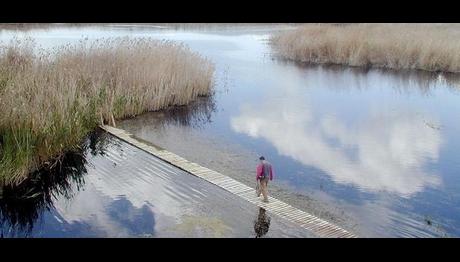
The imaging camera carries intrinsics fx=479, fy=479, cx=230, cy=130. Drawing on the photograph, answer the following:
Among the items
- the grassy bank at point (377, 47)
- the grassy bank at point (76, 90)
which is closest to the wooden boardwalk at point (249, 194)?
the grassy bank at point (76, 90)

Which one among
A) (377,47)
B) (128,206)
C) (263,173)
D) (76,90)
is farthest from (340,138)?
(377,47)

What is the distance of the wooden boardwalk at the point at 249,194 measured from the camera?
7398 millimetres

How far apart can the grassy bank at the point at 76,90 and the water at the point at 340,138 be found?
Result: 28.9 inches

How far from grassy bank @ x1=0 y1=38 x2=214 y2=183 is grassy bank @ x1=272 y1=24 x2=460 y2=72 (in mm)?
8755

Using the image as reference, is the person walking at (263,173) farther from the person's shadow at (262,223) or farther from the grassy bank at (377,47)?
the grassy bank at (377,47)

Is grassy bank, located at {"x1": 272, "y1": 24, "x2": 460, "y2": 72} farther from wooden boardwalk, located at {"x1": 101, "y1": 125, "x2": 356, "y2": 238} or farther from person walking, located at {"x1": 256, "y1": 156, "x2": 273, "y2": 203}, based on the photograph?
person walking, located at {"x1": 256, "y1": 156, "x2": 273, "y2": 203}

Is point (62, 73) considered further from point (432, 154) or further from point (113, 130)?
point (432, 154)

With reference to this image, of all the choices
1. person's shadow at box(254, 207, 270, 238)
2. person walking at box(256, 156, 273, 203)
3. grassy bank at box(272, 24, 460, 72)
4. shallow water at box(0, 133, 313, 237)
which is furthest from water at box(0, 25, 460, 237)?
person's shadow at box(254, 207, 270, 238)

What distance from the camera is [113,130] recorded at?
12688 mm

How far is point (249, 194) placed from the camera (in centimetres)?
864

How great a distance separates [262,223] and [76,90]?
7.79 m

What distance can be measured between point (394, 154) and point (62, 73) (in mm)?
9238

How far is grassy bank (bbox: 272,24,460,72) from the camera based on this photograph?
22.5m
